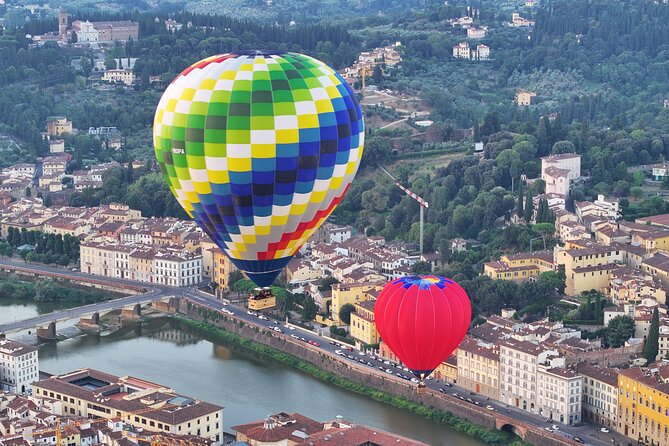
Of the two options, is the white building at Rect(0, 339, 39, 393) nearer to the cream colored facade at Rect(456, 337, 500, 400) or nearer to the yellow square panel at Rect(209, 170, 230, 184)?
the cream colored facade at Rect(456, 337, 500, 400)

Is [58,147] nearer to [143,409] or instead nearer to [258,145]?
[143,409]

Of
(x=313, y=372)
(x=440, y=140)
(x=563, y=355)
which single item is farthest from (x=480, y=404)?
(x=440, y=140)

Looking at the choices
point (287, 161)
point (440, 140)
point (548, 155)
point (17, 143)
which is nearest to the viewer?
point (287, 161)

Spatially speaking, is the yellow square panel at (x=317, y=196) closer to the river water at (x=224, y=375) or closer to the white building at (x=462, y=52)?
the river water at (x=224, y=375)

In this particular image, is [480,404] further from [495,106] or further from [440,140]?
[495,106]

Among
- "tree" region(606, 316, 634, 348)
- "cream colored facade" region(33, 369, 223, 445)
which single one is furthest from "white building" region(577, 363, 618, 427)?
"cream colored facade" region(33, 369, 223, 445)

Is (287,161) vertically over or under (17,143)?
over
